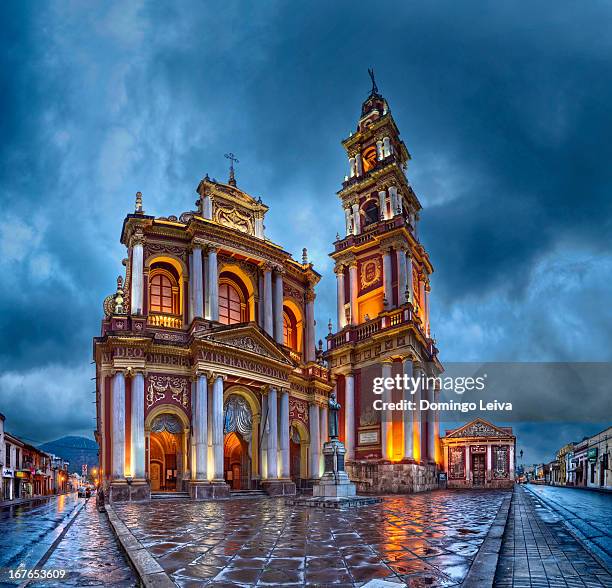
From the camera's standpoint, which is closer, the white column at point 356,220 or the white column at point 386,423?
the white column at point 386,423

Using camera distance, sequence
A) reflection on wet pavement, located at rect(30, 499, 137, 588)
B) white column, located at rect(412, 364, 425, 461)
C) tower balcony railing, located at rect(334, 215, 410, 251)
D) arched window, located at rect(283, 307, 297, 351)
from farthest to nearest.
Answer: tower balcony railing, located at rect(334, 215, 410, 251) → arched window, located at rect(283, 307, 297, 351) → white column, located at rect(412, 364, 425, 461) → reflection on wet pavement, located at rect(30, 499, 137, 588)

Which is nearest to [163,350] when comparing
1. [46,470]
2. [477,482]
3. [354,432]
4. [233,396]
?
[233,396]

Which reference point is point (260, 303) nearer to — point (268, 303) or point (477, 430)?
point (268, 303)

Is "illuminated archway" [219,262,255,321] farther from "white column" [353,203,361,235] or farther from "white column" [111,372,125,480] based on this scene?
"white column" [353,203,361,235]

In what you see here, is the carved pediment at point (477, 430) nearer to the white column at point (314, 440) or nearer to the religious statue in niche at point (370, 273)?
the religious statue in niche at point (370, 273)

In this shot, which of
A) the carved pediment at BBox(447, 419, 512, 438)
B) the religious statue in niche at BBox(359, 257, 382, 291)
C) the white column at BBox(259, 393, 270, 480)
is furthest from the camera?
the carved pediment at BBox(447, 419, 512, 438)

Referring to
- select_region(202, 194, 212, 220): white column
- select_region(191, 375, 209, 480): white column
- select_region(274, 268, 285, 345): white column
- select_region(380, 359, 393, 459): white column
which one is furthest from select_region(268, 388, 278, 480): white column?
select_region(202, 194, 212, 220): white column

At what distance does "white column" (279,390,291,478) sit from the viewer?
28922 mm

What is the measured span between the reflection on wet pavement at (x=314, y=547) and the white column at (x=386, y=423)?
1906cm

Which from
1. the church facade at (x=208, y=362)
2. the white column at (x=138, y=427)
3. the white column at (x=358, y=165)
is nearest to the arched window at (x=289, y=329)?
the church facade at (x=208, y=362)

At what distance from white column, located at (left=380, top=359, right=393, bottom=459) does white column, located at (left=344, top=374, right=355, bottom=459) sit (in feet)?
8.61

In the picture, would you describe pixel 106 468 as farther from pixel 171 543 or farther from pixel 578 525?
pixel 578 525

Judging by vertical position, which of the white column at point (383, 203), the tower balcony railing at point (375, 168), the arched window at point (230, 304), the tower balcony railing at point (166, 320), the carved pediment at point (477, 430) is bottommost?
the carved pediment at point (477, 430)

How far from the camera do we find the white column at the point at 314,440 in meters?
33.0
